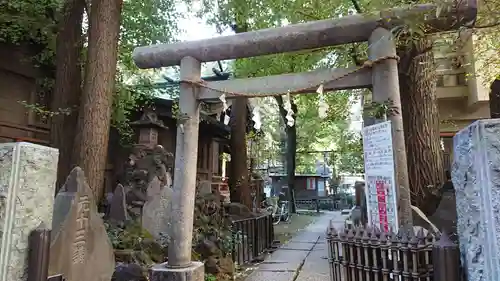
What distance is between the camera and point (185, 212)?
4.99 metres

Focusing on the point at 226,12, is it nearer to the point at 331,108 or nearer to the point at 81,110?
the point at 331,108

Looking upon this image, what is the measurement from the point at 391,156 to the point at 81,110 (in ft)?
20.0

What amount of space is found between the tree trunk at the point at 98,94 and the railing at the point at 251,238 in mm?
2996

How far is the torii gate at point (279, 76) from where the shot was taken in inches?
154

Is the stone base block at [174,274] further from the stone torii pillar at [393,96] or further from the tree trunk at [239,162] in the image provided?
the tree trunk at [239,162]

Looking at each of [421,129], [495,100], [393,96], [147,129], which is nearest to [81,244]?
[393,96]

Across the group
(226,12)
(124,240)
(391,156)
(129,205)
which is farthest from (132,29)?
(391,156)

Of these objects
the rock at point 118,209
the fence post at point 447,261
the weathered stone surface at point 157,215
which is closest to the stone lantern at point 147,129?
the rock at point 118,209

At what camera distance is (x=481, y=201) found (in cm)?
183

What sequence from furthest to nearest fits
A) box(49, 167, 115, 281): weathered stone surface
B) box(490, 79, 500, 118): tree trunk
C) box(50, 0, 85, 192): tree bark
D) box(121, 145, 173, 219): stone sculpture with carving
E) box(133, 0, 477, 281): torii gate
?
box(50, 0, 85, 192): tree bark
box(121, 145, 173, 219): stone sculpture with carving
box(490, 79, 500, 118): tree trunk
box(133, 0, 477, 281): torii gate
box(49, 167, 115, 281): weathered stone surface

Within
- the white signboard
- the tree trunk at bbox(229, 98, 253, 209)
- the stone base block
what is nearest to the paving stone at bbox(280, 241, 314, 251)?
the tree trunk at bbox(229, 98, 253, 209)

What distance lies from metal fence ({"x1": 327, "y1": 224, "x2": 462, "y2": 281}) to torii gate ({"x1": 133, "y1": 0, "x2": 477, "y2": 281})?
1.11 metres

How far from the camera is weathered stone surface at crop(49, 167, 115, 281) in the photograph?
3.40 m

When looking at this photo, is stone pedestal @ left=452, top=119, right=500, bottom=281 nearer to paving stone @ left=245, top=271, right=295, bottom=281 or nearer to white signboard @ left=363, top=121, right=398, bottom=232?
white signboard @ left=363, top=121, right=398, bottom=232
